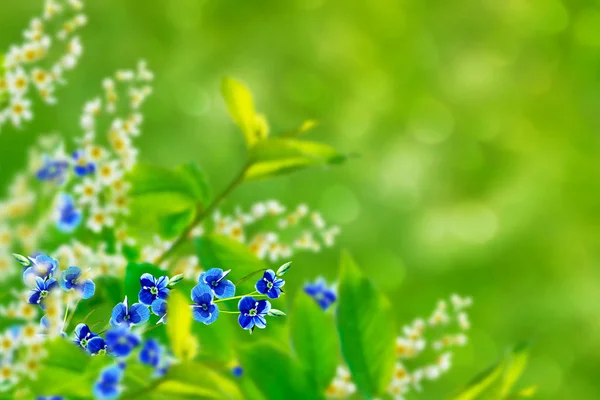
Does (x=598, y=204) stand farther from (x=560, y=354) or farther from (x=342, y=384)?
(x=342, y=384)

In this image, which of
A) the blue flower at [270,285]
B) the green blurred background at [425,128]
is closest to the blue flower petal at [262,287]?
the blue flower at [270,285]

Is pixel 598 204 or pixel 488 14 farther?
pixel 488 14

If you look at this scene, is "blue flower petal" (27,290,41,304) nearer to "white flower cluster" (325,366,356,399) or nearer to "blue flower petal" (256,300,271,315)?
"blue flower petal" (256,300,271,315)

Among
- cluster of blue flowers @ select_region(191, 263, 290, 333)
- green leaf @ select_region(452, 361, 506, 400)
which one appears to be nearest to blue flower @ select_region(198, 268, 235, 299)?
cluster of blue flowers @ select_region(191, 263, 290, 333)

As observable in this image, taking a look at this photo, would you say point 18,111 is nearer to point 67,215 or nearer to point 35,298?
point 67,215

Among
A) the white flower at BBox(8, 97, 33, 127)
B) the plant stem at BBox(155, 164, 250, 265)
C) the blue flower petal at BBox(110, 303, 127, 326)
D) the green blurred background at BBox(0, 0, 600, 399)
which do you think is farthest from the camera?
the green blurred background at BBox(0, 0, 600, 399)

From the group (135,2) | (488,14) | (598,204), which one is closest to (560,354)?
(598,204)

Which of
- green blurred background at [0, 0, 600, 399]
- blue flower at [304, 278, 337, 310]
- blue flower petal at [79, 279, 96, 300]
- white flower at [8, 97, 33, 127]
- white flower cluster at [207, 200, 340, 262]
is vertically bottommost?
blue flower petal at [79, 279, 96, 300]
